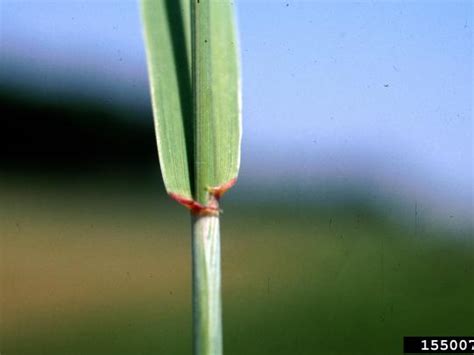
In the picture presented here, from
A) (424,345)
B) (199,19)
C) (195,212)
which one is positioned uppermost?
(199,19)

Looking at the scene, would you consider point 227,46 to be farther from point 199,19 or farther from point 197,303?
point 197,303

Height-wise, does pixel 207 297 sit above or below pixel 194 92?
below

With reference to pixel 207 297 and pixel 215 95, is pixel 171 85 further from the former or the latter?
pixel 207 297

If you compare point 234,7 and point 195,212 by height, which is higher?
point 234,7

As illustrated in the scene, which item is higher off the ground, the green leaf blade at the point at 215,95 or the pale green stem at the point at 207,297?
the green leaf blade at the point at 215,95

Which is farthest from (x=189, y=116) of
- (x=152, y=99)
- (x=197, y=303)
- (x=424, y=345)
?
(x=424, y=345)

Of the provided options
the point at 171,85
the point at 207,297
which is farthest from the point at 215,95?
the point at 207,297

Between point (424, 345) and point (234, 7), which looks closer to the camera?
point (234, 7)

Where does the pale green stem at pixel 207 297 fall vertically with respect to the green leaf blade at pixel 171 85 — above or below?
below
